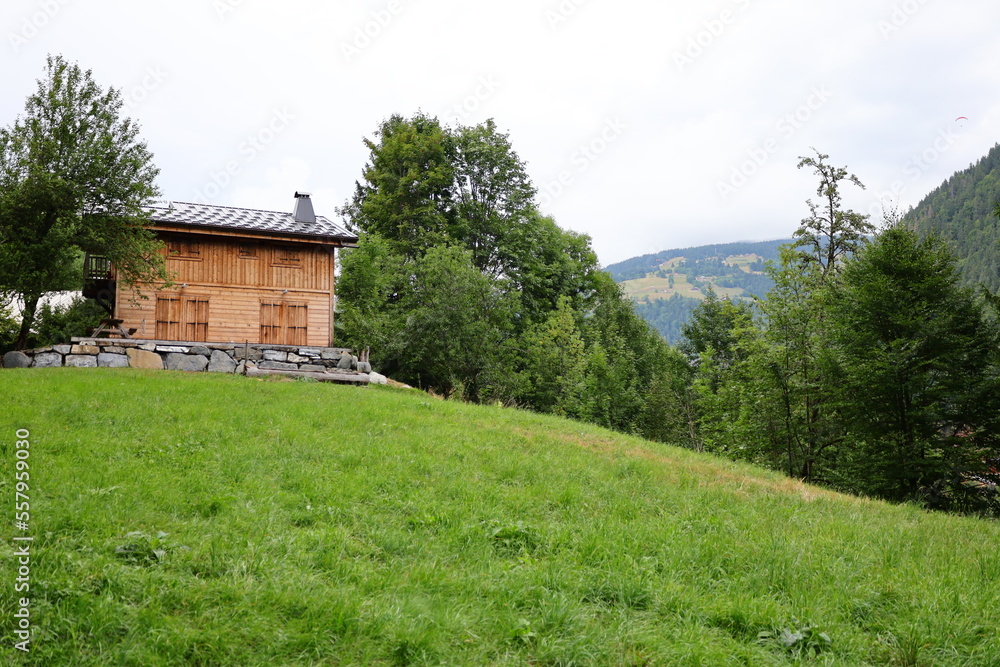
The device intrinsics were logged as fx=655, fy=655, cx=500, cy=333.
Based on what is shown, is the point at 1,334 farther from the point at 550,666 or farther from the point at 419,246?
the point at 550,666

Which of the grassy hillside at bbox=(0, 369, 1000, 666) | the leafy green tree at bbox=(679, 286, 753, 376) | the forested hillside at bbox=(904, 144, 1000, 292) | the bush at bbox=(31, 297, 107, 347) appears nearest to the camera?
the grassy hillside at bbox=(0, 369, 1000, 666)

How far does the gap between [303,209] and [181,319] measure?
305 inches

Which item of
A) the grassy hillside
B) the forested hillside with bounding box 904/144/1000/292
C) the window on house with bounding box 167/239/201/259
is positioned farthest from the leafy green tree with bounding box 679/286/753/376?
the grassy hillside

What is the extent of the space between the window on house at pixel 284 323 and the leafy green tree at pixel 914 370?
21.7 m

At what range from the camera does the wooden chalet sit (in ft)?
92.0

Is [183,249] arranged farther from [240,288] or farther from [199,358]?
[199,358]

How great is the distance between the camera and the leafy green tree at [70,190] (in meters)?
23.3

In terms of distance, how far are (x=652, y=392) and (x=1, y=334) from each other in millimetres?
44258

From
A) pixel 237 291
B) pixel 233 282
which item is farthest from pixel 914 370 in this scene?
pixel 233 282

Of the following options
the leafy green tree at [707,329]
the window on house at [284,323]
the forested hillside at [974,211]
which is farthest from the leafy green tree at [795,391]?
the forested hillside at [974,211]

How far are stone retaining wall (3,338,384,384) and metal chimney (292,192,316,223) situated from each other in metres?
6.50

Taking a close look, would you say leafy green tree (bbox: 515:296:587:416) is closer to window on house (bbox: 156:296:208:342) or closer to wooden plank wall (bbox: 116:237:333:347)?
wooden plank wall (bbox: 116:237:333:347)

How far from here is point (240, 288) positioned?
2908 cm

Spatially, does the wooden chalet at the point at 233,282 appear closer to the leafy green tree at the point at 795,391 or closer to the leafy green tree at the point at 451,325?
the leafy green tree at the point at 451,325
